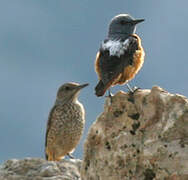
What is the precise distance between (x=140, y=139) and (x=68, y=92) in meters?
5.75

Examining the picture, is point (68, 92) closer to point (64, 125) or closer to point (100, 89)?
point (64, 125)

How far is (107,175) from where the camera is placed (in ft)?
18.3

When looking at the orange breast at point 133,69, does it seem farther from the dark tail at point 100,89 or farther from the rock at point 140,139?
the rock at point 140,139

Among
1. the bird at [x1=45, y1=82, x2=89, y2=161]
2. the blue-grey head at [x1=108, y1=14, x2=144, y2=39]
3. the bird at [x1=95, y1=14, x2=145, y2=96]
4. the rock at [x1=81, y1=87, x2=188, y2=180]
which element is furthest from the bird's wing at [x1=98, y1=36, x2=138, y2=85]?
the bird at [x1=45, y1=82, x2=89, y2=161]

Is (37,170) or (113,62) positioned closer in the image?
(37,170)

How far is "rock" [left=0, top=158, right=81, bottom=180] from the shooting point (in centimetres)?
759

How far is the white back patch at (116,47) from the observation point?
8575 millimetres

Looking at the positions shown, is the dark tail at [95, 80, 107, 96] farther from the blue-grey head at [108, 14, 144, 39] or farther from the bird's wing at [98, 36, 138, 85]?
the blue-grey head at [108, 14, 144, 39]

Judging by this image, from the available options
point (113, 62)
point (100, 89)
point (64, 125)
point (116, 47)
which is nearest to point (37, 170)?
point (100, 89)

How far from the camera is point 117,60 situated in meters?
8.39

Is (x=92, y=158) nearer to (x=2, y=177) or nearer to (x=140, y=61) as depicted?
(x=2, y=177)

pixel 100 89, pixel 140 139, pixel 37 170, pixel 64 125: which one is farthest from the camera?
pixel 64 125

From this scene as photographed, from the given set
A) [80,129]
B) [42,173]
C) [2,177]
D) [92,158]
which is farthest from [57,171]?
[80,129]

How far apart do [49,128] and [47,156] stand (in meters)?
0.65
